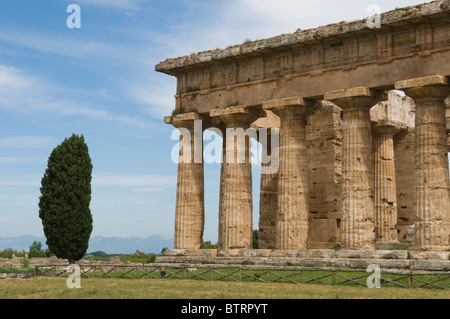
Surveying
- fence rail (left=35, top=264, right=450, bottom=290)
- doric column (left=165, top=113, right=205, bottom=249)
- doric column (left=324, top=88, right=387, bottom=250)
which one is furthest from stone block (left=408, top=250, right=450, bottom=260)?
doric column (left=165, top=113, right=205, bottom=249)

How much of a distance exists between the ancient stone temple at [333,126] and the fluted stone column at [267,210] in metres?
0.05

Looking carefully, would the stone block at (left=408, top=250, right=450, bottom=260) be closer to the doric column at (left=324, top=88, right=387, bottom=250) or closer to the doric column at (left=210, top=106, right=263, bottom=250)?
the doric column at (left=324, top=88, right=387, bottom=250)

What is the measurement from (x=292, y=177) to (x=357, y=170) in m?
3.05

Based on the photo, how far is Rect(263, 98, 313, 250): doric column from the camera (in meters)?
30.8

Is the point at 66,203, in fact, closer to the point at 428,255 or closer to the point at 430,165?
the point at 430,165

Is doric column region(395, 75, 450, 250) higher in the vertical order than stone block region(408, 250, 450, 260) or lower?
higher

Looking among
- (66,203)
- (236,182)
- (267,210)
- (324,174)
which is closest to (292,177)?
(236,182)

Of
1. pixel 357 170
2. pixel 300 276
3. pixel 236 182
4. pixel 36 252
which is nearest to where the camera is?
pixel 300 276

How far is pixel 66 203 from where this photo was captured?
136 feet

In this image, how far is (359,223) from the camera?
95.2ft

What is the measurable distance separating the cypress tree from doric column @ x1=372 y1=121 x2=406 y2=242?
16.3 metres

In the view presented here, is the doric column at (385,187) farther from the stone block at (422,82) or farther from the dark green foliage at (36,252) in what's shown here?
the dark green foliage at (36,252)

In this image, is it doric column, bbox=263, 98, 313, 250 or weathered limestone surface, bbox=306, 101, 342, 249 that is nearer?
doric column, bbox=263, 98, 313, 250
